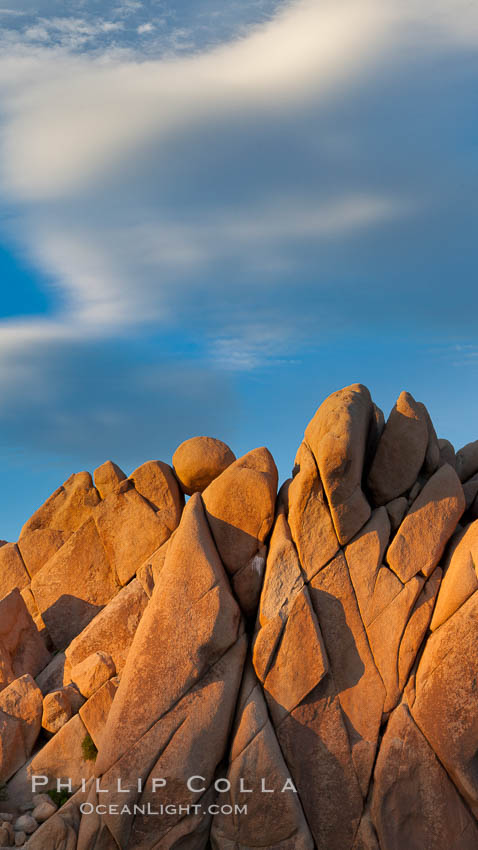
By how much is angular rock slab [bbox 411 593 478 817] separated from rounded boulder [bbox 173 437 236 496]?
341 inches

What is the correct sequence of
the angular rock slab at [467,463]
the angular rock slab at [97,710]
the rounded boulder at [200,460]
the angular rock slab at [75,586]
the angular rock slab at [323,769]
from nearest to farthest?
the angular rock slab at [323,769], the angular rock slab at [97,710], the angular rock slab at [467,463], the rounded boulder at [200,460], the angular rock slab at [75,586]

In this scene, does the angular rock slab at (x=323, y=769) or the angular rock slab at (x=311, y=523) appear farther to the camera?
the angular rock slab at (x=311, y=523)

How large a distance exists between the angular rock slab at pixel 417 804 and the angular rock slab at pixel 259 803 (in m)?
1.98

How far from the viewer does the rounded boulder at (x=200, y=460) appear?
83.7ft

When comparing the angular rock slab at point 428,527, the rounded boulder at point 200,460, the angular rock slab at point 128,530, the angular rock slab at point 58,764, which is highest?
the rounded boulder at point 200,460

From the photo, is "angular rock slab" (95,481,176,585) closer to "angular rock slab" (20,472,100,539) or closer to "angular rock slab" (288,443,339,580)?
"angular rock slab" (20,472,100,539)

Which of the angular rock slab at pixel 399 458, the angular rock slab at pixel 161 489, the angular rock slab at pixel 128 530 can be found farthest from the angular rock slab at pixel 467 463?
the angular rock slab at pixel 128 530

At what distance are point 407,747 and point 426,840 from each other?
2.19m

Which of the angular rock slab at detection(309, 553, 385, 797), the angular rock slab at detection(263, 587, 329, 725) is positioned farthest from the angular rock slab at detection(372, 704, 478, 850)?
the angular rock slab at detection(263, 587, 329, 725)

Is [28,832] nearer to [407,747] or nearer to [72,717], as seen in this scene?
[72,717]

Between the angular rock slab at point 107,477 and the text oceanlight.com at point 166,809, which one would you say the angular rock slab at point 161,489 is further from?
the text oceanlight.com at point 166,809

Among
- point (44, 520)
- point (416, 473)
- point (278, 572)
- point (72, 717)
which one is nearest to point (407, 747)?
point (278, 572)

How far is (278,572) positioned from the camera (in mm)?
21016

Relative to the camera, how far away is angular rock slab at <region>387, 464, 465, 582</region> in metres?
21.0
